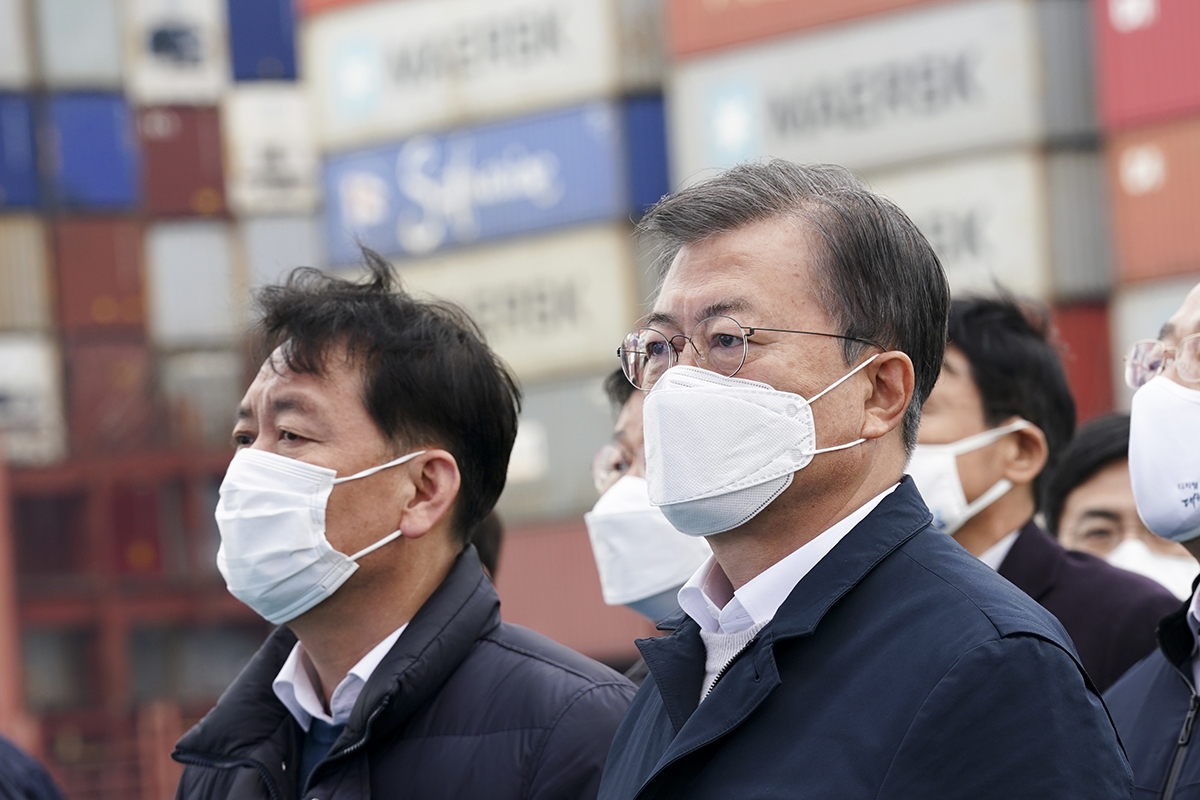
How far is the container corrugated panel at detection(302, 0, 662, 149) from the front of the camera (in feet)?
74.6

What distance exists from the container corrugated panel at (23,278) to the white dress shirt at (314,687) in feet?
A: 64.6

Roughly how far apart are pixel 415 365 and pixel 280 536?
18.7 inches

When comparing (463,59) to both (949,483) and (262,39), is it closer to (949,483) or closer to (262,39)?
(262,39)

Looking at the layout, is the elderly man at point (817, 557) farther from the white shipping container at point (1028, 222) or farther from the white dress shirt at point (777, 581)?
the white shipping container at point (1028, 222)

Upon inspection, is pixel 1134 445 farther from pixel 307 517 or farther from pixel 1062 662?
pixel 307 517

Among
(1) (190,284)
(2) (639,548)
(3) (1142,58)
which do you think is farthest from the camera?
(1) (190,284)

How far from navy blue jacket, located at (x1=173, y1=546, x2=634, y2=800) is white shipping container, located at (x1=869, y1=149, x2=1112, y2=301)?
16.9 metres

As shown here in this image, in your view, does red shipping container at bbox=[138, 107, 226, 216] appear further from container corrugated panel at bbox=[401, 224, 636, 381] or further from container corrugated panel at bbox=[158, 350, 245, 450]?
container corrugated panel at bbox=[401, 224, 636, 381]

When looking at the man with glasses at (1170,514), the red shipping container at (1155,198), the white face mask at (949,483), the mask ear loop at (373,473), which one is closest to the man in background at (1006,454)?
the white face mask at (949,483)

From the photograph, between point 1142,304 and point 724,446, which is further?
point 1142,304

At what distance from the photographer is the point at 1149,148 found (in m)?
18.8

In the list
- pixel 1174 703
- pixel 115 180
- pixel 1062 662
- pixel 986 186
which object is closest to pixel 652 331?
pixel 1062 662

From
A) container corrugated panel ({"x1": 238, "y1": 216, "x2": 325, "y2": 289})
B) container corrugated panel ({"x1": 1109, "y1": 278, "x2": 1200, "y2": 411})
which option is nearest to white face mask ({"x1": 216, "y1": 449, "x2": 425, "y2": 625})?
container corrugated panel ({"x1": 1109, "y1": 278, "x2": 1200, "y2": 411})

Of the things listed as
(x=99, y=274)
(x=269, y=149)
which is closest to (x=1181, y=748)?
(x=99, y=274)
